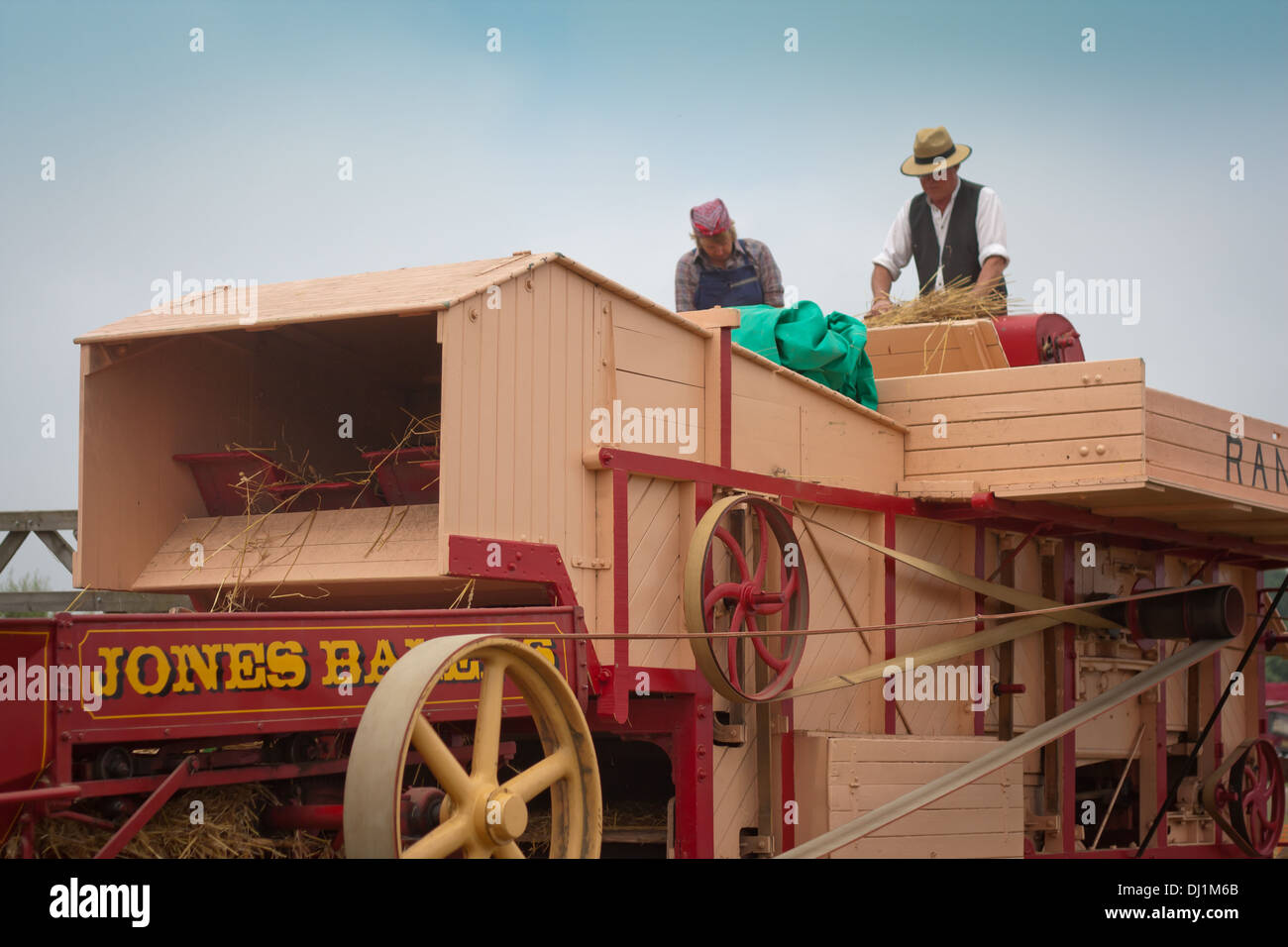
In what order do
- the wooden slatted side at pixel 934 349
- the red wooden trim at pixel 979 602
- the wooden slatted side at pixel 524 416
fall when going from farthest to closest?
1. the wooden slatted side at pixel 934 349
2. the red wooden trim at pixel 979 602
3. the wooden slatted side at pixel 524 416

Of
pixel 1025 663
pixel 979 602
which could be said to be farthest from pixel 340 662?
pixel 1025 663

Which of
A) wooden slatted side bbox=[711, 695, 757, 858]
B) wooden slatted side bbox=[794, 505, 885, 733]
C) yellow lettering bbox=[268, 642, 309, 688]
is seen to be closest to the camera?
yellow lettering bbox=[268, 642, 309, 688]

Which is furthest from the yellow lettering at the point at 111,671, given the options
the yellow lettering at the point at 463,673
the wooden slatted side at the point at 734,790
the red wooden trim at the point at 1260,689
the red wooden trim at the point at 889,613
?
the red wooden trim at the point at 1260,689

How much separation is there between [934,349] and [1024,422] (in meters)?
1.09

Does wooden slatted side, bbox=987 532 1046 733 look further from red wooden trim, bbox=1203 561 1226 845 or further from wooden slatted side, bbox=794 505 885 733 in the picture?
red wooden trim, bbox=1203 561 1226 845

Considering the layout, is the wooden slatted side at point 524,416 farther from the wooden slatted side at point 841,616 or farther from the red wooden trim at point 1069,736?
the red wooden trim at point 1069,736

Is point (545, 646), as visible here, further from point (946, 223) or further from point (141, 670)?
point (946, 223)

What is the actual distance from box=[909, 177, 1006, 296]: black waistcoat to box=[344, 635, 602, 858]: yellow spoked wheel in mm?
6396

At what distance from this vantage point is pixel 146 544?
7016 millimetres

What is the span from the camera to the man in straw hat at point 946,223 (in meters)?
10.6

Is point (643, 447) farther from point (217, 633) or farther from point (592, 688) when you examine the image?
point (217, 633)

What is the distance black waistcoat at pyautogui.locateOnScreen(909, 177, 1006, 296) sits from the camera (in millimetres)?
10805

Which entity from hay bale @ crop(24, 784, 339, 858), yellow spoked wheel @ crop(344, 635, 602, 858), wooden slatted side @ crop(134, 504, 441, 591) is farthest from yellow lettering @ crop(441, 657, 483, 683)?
hay bale @ crop(24, 784, 339, 858)
